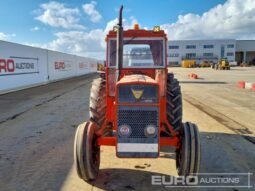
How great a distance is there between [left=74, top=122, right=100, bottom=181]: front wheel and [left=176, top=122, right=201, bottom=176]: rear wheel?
139 cm

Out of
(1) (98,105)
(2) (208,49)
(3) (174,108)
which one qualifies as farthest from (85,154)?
(2) (208,49)

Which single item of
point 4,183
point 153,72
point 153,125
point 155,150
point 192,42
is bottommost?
point 4,183

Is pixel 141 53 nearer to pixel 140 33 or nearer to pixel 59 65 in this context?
pixel 140 33

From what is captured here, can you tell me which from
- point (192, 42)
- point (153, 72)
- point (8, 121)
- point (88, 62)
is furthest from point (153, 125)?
point (192, 42)

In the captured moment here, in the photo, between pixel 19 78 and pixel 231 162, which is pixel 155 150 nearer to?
pixel 231 162

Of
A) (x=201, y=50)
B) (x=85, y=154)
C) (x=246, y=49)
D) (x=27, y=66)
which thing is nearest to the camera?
(x=85, y=154)

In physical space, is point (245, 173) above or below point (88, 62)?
below

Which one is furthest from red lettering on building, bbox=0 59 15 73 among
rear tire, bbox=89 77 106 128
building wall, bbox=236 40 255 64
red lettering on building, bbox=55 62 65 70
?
building wall, bbox=236 40 255 64

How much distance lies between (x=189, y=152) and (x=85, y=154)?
1568 mm

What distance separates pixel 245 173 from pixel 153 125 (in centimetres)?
193

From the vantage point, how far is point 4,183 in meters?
4.11

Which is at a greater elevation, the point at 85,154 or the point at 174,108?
the point at 174,108

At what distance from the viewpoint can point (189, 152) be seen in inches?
157

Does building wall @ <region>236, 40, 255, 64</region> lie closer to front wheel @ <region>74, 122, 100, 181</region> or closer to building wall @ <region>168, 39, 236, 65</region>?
building wall @ <region>168, 39, 236, 65</region>
